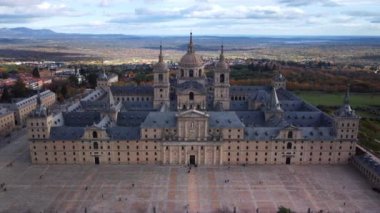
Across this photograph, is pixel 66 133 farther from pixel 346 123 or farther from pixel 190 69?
pixel 346 123

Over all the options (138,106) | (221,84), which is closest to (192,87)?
(221,84)

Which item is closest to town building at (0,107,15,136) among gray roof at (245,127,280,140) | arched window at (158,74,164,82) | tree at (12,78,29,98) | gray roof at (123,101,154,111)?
tree at (12,78,29,98)

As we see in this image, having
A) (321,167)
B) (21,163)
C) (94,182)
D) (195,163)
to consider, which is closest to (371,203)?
(321,167)

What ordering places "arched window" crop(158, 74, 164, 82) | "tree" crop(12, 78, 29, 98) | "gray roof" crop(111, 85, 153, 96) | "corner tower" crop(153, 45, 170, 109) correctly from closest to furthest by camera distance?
"corner tower" crop(153, 45, 170, 109) → "arched window" crop(158, 74, 164, 82) → "gray roof" crop(111, 85, 153, 96) → "tree" crop(12, 78, 29, 98)

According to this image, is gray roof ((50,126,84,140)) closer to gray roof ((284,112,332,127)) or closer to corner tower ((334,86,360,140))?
gray roof ((284,112,332,127))

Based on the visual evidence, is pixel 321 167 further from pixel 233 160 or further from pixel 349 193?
pixel 233 160

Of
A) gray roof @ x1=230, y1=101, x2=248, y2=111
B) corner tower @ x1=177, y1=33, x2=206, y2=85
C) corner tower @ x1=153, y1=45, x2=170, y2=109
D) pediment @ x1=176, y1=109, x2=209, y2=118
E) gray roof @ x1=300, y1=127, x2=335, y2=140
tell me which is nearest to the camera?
pediment @ x1=176, y1=109, x2=209, y2=118
